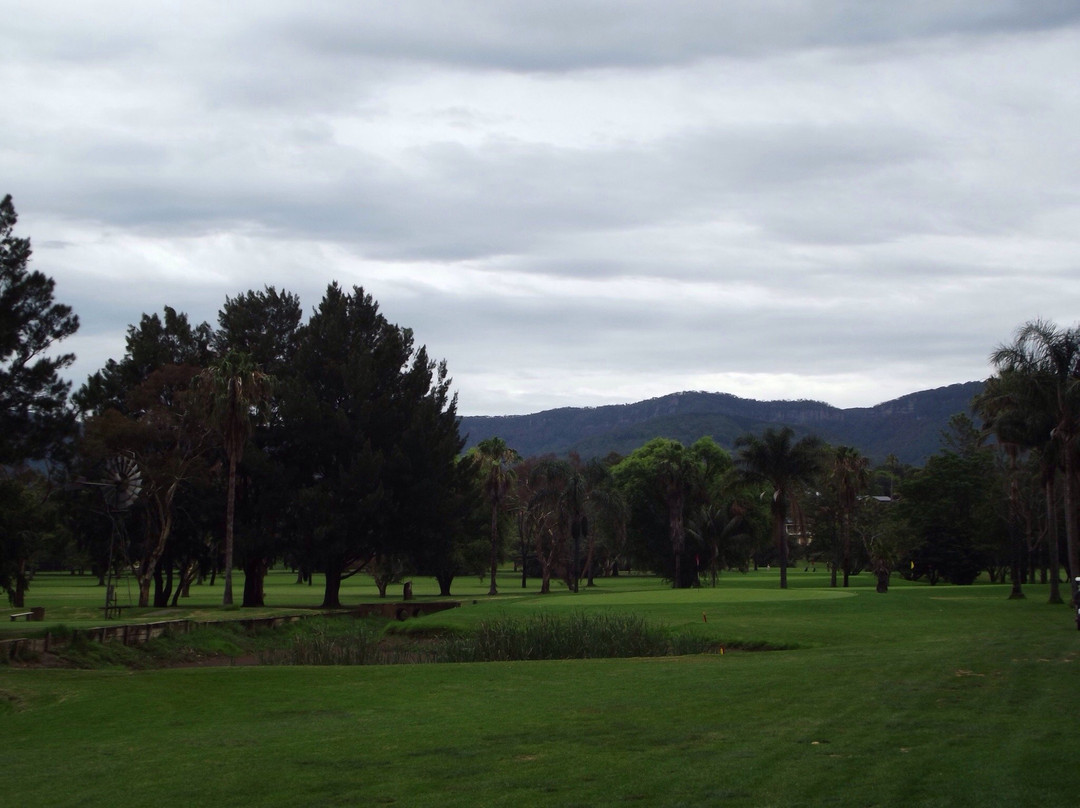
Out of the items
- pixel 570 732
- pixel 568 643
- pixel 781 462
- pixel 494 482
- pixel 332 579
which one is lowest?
pixel 332 579

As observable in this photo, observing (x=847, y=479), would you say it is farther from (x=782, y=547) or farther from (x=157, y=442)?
(x=157, y=442)

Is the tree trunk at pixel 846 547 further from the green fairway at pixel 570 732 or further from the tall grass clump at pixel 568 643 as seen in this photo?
the green fairway at pixel 570 732

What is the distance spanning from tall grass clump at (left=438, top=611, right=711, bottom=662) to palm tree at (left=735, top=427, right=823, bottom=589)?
41200mm

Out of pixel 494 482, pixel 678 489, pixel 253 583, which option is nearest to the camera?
pixel 253 583

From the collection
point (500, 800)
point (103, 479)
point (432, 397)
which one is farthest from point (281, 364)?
point (500, 800)

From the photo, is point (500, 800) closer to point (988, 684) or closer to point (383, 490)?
point (988, 684)

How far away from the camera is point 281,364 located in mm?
54000

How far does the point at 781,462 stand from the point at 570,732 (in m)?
55.9

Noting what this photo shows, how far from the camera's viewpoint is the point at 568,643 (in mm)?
Result: 24734

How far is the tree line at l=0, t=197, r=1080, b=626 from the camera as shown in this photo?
120 ft

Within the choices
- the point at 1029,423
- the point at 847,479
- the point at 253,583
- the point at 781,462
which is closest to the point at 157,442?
the point at 253,583

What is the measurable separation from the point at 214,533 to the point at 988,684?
41.5m

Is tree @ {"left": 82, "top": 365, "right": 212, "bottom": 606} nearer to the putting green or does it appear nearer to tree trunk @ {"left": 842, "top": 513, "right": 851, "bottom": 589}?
the putting green

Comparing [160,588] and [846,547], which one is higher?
[846,547]
